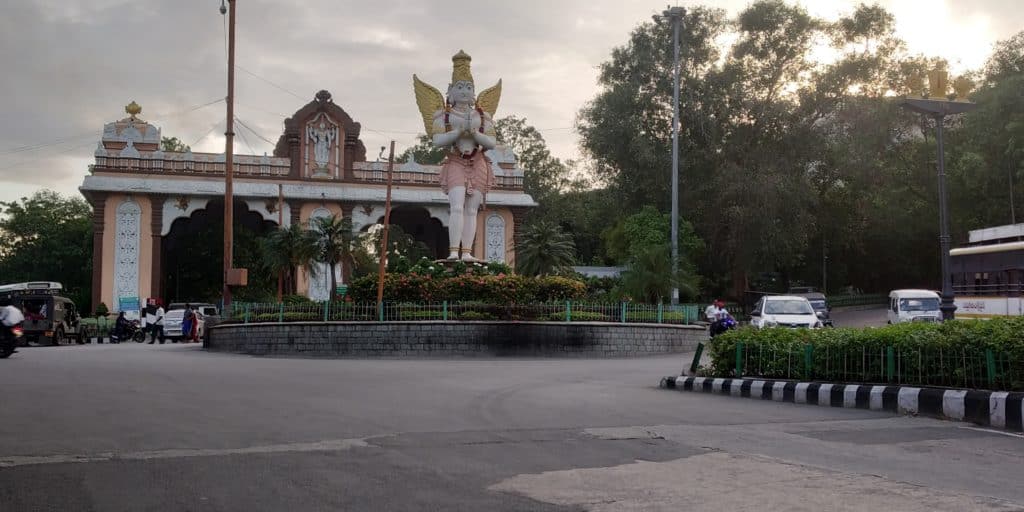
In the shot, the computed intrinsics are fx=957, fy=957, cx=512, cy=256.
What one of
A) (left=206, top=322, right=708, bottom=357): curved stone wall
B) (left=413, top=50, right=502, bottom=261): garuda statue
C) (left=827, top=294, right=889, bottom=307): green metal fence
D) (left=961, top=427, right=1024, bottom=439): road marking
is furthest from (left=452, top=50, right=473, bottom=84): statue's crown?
→ (left=827, top=294, right=889, bottom=307): green metal fence

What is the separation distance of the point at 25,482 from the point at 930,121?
1898 inches

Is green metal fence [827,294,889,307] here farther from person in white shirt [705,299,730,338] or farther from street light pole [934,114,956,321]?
street light pole [934,114,956,321]

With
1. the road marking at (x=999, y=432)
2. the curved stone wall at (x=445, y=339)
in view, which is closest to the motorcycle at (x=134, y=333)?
the curved stone wall at (x=445, y=339)

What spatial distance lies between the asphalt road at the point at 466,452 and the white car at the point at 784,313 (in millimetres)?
12025

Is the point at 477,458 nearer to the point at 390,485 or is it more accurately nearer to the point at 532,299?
the point at 390,485

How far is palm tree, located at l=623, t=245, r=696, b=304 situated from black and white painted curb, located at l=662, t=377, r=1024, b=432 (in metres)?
15.1

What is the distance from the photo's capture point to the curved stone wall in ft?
73.0

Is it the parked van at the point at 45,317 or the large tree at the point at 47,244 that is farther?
the large tree at the point at 47,244

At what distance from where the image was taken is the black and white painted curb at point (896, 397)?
9.11m

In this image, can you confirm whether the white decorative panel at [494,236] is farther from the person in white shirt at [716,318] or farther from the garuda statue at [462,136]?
the person in white shirt at [716,318]

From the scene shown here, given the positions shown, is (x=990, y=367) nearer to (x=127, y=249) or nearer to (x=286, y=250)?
(x=286, y=250)

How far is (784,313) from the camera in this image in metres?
24.2

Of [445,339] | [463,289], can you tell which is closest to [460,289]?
[463,289]

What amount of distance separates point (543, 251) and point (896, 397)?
729 inches
